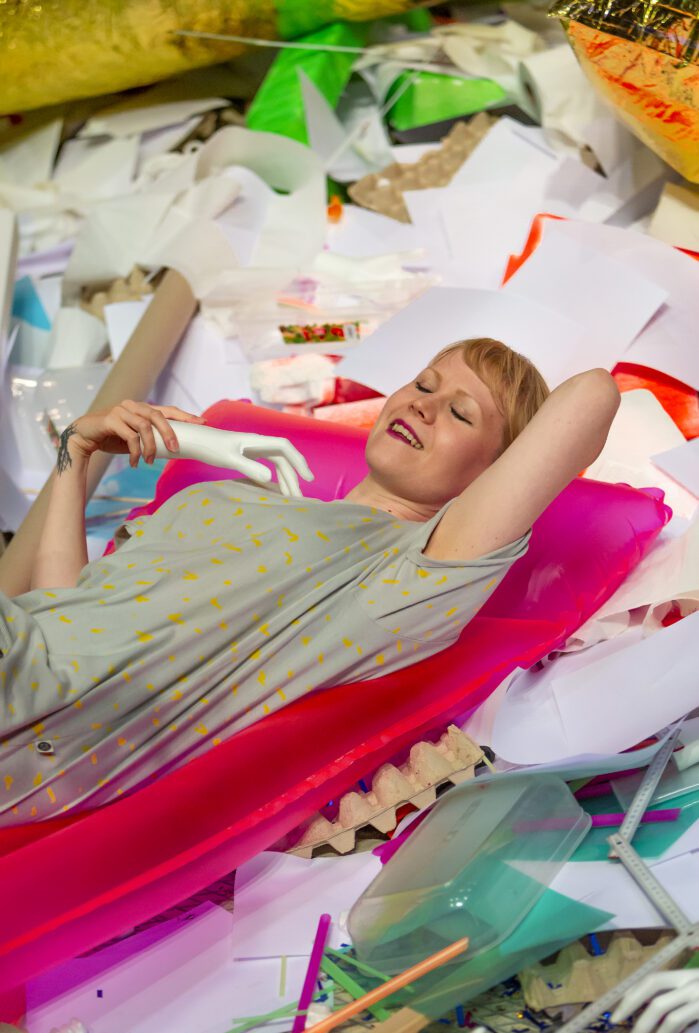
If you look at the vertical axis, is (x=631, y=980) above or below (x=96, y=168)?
below

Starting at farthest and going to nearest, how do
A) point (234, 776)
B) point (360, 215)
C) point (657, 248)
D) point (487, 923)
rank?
1. point (360, 215)
2. point (657, 248)
3. point (234, 776)
4. point (487, 923)

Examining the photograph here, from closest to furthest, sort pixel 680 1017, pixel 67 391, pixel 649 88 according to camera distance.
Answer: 1. pixel 680 1017
2. pixel 649 88
3. pixel 67 391

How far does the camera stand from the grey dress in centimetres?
121

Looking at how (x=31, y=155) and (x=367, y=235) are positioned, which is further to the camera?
(x=31, y=155)

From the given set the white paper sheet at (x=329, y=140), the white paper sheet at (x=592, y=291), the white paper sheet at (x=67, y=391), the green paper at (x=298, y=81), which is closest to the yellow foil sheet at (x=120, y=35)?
the green paper at (x=298, y=81)

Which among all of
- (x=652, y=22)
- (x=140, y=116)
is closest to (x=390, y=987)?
(x=652, y=22)

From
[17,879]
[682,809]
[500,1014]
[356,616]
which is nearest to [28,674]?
[17,879]

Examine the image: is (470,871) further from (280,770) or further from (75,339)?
(75,339)

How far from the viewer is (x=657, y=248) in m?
1.95

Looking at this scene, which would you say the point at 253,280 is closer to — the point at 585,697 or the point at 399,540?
the point at 399,540

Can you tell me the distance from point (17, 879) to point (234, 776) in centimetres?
25

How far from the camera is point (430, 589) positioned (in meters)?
1.29

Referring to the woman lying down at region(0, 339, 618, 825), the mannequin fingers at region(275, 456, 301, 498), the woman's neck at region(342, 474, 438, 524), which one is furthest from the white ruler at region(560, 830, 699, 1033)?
the mannequin fingers at region(275, 456, 301, 498)

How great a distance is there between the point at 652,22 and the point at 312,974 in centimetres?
145
